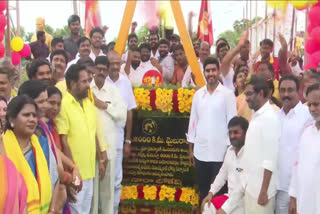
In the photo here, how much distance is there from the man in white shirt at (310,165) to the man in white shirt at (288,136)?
0.33 meters

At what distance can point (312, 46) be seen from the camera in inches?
275

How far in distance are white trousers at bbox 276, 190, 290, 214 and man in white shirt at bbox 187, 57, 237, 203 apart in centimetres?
129

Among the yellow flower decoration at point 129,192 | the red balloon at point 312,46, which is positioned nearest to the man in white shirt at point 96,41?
the yellow flower decoration at point 129,192

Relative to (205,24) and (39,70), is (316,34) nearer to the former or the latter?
(39,70)

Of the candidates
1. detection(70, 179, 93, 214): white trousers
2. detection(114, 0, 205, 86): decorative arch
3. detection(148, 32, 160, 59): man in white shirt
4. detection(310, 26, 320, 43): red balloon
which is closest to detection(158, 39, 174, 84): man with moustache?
detection(148, 32, 160, 59): man in white shirt

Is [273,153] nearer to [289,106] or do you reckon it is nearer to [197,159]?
[289,106]

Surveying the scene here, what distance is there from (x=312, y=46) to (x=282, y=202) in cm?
293

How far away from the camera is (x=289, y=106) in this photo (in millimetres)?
4859

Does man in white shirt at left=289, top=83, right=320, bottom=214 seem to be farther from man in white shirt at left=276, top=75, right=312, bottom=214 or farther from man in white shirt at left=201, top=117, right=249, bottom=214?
man in white shirt at left=201, top=117, right=249, bottom=214

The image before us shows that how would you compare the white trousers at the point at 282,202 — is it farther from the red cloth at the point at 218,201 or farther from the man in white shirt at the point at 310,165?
the red cloth at the point at 218,201

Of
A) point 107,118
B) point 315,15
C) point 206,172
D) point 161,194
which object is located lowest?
point 161,194

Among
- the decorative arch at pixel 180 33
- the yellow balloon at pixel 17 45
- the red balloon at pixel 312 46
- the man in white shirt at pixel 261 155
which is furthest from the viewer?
the yellow balloon at pixel 17 45

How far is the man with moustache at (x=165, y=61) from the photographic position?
8625 millimetres

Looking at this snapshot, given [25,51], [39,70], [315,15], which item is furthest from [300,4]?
[25,51]
